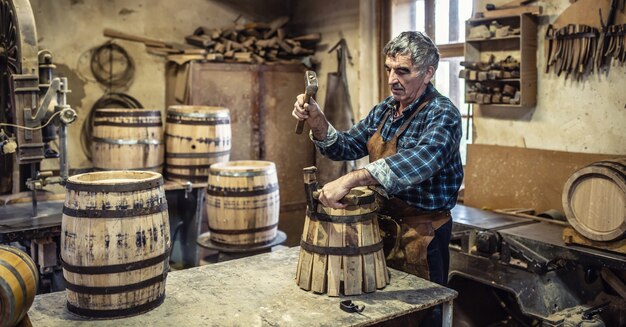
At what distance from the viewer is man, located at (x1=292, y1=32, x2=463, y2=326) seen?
2699 mm

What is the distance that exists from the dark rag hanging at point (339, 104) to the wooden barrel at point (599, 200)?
9.57ft

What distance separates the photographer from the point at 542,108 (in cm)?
450

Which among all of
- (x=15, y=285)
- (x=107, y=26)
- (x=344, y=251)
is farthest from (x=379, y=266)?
(x=107, y=26)

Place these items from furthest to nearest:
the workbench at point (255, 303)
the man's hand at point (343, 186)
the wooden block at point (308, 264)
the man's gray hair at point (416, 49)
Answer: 1. the man's gray hair at point (416, 49)
2. the wooden block at point (308, 264)
3. the man's hand at point (343, 186)
4. the workbench at point (255, 303)

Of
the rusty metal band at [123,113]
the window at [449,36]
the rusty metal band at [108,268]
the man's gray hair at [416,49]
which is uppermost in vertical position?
the window at [449,36]

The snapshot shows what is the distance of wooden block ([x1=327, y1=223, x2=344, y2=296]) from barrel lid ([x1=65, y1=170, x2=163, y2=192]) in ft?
2.49

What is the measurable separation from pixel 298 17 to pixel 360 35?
1342mm

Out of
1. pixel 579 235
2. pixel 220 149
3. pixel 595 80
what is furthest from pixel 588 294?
A: pixel 220 149

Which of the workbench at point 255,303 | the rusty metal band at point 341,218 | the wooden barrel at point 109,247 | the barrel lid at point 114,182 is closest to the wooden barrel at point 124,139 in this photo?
the workbench at point 255,303

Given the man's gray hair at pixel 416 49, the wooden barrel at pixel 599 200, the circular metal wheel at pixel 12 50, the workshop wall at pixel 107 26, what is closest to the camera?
the man's gray hair at pixel 416 49

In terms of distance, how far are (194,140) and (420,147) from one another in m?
3.03

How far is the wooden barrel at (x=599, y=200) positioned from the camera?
3.42 metres

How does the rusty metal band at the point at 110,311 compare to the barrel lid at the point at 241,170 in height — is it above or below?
below

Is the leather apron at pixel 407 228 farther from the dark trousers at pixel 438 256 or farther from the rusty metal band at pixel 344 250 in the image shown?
the rusty metal band at pixel 344 250
